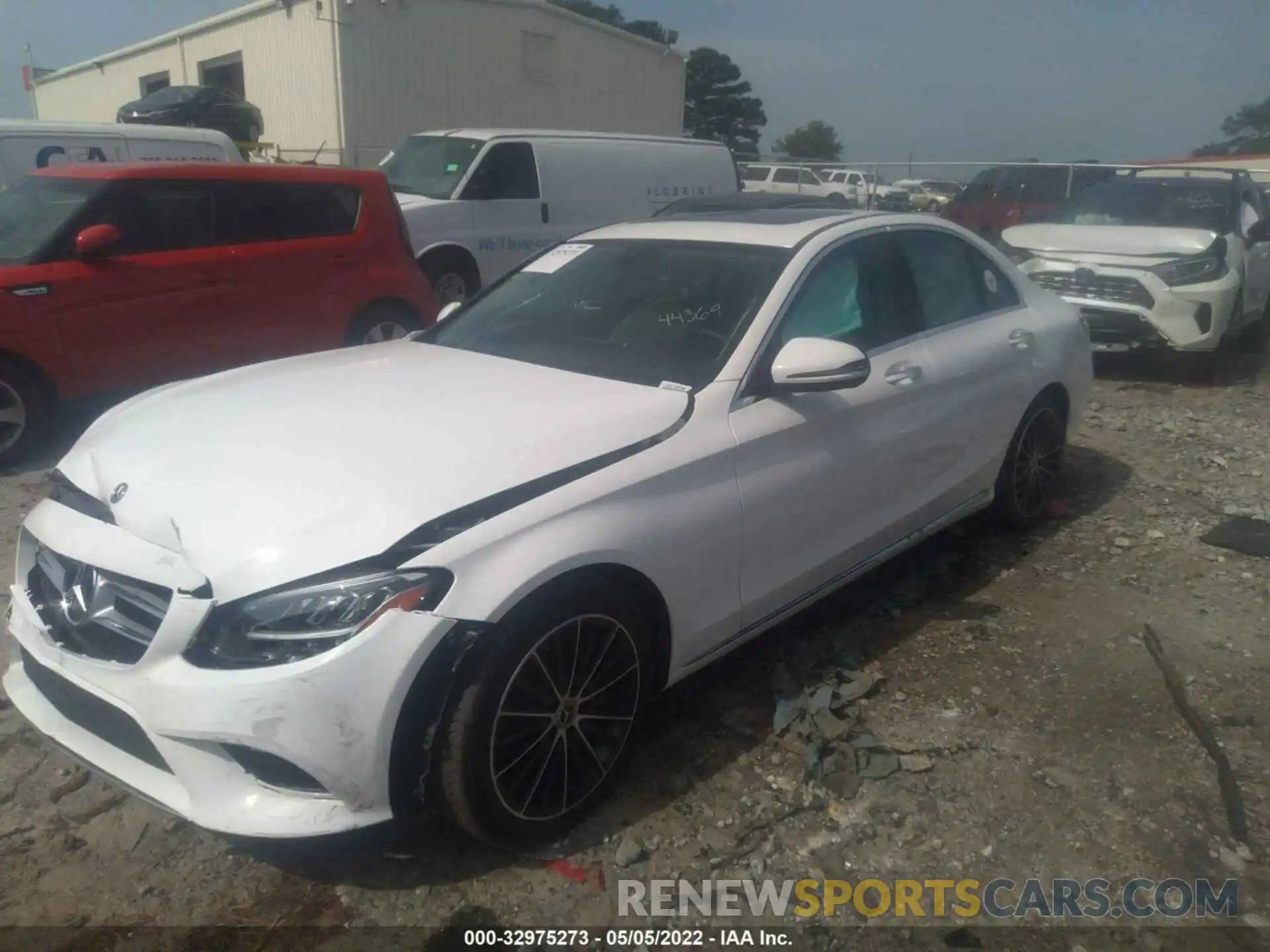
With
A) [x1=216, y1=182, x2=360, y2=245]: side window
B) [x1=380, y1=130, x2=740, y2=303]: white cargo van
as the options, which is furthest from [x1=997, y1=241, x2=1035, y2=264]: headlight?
[x1=216, y1=182, x2=360, y2=245]: side window

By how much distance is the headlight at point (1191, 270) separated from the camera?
8.28 meters

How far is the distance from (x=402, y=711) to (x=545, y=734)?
1.56 feet

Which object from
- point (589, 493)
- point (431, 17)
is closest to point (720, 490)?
point (589, 493)

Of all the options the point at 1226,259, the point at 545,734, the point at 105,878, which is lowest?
the point at 105,878

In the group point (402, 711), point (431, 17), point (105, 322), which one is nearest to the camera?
point (402, 711)

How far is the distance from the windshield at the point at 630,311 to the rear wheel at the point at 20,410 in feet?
10.6

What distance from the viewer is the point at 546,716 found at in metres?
2.63

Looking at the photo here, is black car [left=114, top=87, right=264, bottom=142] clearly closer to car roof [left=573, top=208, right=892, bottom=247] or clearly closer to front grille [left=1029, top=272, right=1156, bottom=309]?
front grille [left=1029, top=272, right=1156, bottom=309]

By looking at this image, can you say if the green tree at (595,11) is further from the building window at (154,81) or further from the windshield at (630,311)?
the windshield at (630,311)

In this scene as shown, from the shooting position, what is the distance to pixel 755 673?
370 cm

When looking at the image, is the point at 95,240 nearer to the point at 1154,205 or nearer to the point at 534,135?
the point at 534,135

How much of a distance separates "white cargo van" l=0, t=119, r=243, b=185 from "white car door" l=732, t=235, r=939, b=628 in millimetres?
7765

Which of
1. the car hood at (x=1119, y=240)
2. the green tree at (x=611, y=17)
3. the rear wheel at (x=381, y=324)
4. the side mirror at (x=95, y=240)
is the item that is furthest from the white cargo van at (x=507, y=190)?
the green tree at (x=611, y=17)

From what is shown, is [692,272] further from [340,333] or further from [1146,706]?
[340,333]
